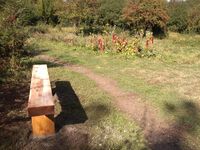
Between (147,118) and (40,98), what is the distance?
7.20 ft

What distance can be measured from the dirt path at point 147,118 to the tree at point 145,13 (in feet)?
43.0

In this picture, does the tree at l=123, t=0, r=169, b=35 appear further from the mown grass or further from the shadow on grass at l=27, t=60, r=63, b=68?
the shadow on grass at l=27, t=60, r=63, b=68

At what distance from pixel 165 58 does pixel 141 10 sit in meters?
9.17

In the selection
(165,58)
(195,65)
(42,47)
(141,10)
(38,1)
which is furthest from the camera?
(38,1)

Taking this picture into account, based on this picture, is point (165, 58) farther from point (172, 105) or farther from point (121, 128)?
point (121, 128)

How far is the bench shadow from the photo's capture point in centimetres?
576

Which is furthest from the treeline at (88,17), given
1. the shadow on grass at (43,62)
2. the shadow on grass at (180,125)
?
the shadow on grass at (180,125)

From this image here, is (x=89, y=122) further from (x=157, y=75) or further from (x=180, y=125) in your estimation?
(x=157, y=75)

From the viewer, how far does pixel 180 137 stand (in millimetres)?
5309

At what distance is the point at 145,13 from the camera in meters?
21.0

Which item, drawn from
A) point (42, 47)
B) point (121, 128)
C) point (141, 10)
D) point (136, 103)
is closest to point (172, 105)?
point (136, 103)

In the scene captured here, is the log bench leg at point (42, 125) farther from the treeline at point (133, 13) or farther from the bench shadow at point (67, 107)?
the treeline at point (133, 13)

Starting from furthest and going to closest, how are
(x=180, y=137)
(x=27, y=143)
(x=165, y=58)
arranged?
(x=165, y=58) < (x=180, y=137) < (x=27, y=143)

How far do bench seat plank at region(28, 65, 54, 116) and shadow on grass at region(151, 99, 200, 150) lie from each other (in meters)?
1.77
